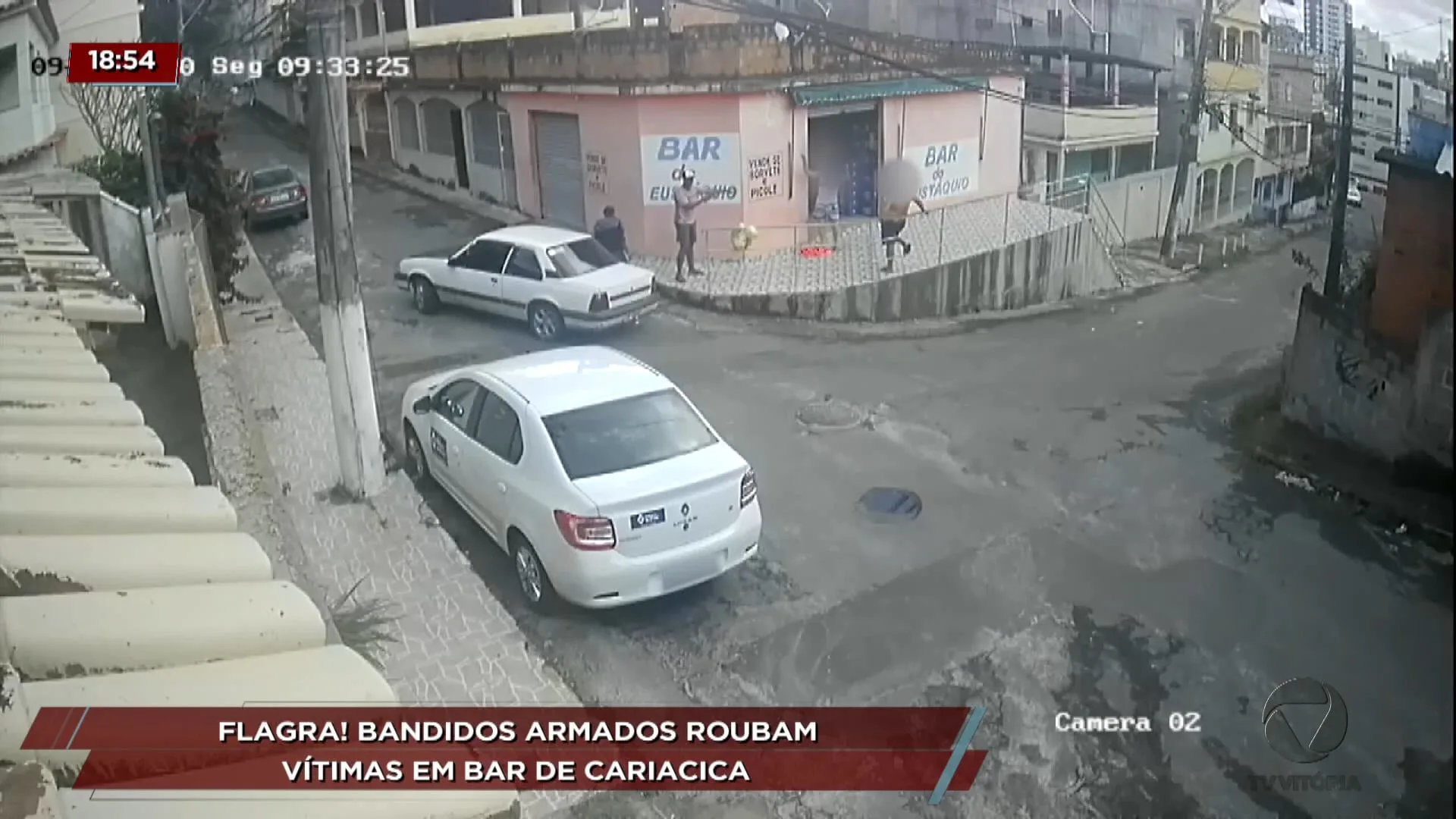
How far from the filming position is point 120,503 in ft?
7.70

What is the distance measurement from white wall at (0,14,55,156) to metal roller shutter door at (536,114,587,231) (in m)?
1.47

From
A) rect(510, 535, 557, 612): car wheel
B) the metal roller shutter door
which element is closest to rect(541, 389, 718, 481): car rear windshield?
rect(510, 535, 557, 612): car wheel

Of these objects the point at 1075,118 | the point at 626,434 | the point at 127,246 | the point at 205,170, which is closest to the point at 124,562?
the point at 626,434

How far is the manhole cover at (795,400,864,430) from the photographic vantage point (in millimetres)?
3348

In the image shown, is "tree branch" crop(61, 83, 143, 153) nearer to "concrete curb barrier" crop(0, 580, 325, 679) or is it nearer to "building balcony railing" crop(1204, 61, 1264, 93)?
"concrete curb barrier" crop(0, 580, 325, 679)

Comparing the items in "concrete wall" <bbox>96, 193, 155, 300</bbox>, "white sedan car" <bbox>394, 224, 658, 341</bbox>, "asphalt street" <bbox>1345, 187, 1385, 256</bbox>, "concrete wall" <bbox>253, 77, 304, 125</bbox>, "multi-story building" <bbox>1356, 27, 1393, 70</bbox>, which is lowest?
"concrete wall" <bbox>96, 193, 155, 300</bbox>

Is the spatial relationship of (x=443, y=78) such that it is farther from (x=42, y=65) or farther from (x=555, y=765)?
(x=555, y=765)

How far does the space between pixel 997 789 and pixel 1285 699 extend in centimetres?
62

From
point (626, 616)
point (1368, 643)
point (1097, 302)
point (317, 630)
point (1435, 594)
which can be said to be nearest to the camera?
point (1435, 594)

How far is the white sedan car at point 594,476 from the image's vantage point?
10.3 feet

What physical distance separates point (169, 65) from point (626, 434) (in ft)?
5.46

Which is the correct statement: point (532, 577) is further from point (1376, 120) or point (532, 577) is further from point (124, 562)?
point (1376, 120)

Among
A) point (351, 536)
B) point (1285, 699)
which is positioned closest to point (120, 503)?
point (351, 536)
